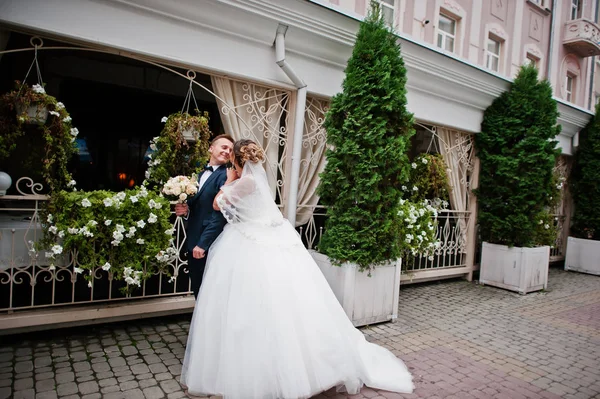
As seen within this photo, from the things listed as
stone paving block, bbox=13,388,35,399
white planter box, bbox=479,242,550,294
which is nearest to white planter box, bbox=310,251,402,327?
stone paving block, bbox=13,388,35,399

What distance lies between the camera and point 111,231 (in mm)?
4020

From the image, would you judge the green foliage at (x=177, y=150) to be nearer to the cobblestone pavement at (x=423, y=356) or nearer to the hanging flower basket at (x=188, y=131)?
the hanging flower basket at (x=188, y=131)

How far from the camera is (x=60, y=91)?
28.1 ft

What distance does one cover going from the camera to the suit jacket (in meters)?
3.55

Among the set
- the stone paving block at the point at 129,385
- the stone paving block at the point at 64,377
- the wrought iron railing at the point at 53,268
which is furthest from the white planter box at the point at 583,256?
the stone paving block at the point at 64,377

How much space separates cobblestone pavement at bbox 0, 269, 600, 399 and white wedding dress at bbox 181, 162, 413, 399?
1.21 feet

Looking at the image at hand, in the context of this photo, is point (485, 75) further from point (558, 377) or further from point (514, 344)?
point (558, 377)

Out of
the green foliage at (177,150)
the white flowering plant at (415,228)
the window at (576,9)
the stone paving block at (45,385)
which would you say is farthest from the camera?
the window at (576,9)

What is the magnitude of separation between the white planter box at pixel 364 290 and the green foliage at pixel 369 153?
0.44ft

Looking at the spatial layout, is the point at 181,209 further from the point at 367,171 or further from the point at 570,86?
the point at 570,86

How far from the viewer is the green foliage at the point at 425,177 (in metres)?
6.86

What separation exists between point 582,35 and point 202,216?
13930mm

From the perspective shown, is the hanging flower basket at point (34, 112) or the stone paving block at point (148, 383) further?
the hanging flower basket at point (34, 112)

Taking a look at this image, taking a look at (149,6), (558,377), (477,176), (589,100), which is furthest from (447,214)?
(589,100)
